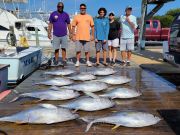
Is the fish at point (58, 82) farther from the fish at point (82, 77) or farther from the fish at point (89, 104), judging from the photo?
the fish at point (89, 104)

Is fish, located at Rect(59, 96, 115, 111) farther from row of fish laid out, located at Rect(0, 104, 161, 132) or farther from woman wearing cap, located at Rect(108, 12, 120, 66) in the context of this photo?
woman wearing cap, located at Rect(108, 12, 120, 66)

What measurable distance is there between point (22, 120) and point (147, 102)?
2239mm

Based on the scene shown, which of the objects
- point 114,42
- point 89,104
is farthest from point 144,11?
point 89,104

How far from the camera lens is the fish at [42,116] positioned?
4.87m

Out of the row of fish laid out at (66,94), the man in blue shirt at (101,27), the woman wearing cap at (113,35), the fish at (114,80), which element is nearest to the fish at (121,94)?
the row of fish laid out at (66,94)

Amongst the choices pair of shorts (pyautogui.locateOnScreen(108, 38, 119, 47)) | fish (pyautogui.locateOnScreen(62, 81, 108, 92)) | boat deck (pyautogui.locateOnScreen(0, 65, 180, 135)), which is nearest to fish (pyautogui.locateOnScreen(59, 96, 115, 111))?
boat deck (pyautogui.locateOnScreen(0, 65, 180, 135))

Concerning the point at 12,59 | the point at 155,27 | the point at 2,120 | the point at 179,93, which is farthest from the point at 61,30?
the point at 155,27

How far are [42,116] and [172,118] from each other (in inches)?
65.2

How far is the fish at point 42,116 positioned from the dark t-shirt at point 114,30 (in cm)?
758

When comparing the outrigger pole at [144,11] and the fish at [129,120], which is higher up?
the outrigger pole at [144,11]

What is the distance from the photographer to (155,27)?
3172 cm

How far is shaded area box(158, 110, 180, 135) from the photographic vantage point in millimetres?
4855

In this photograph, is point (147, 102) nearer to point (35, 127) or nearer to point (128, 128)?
point (128, 128)

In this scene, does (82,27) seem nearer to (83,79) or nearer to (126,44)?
(126,44)
